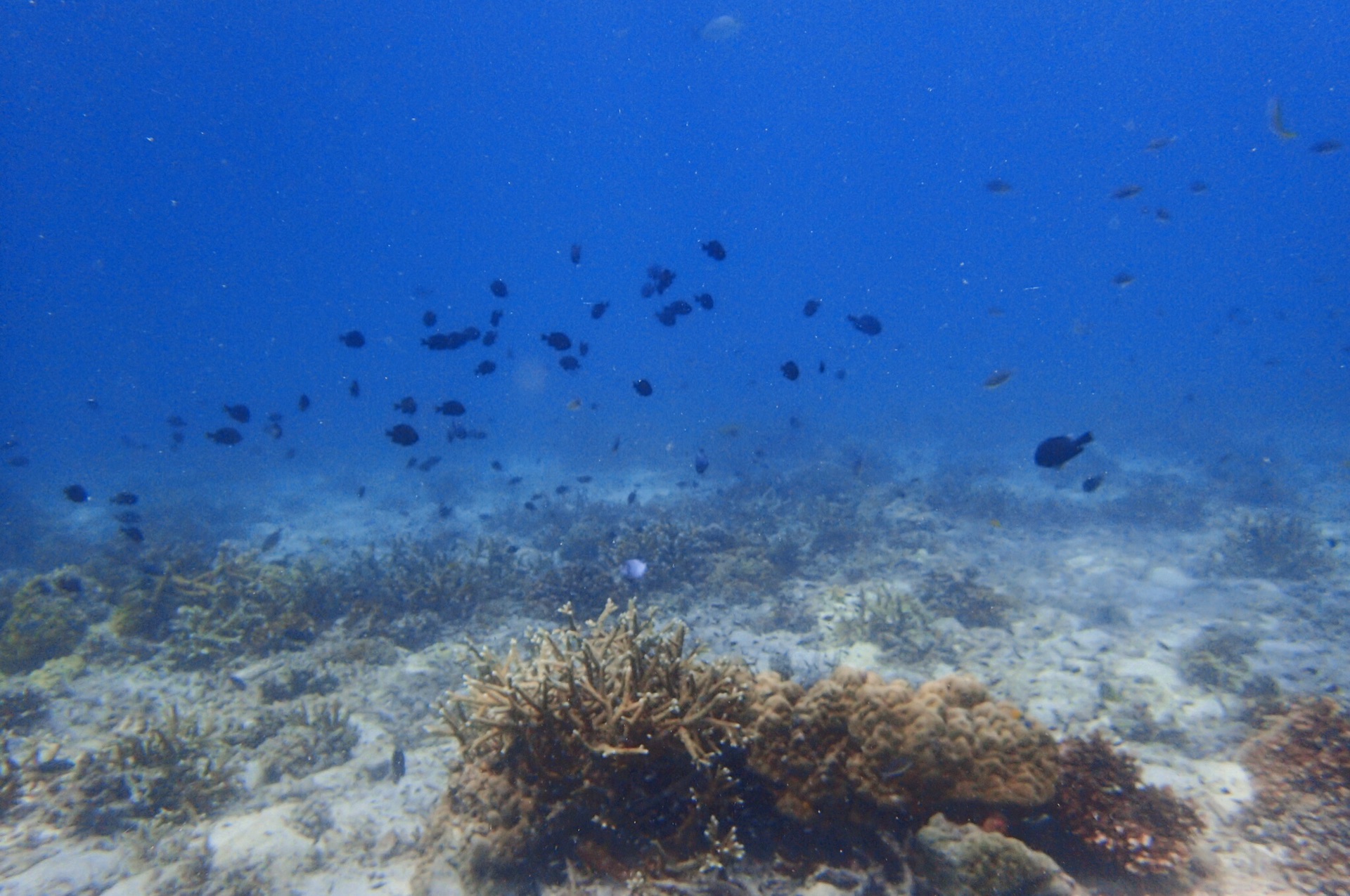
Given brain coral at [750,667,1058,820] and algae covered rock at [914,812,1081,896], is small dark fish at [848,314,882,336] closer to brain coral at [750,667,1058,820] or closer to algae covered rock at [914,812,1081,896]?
brain coral at [750,667,1058,820]

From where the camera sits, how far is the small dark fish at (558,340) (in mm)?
10430

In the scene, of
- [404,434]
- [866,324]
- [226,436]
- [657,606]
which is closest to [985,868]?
[657,606]

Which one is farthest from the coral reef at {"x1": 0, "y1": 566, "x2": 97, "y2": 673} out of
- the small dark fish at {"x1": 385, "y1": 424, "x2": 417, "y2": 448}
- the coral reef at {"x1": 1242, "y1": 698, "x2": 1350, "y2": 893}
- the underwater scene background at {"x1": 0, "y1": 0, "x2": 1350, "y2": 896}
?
the coral reef at {"x1": 1242, "y1": 698, "x2": 1350, "y2": 893}

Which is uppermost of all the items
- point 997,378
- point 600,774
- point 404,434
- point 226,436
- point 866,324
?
point 866,324

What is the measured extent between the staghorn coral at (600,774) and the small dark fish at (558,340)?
7663 millimetres

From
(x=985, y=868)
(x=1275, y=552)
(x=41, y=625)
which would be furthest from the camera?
(x=1275, y=552)

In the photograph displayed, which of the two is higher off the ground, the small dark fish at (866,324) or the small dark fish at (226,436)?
the small dark fish at (866,324)

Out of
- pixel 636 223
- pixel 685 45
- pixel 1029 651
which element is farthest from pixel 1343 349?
pixel 636 223

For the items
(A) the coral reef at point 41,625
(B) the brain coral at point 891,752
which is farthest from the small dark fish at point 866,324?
(A) the coral reef at point 41,625

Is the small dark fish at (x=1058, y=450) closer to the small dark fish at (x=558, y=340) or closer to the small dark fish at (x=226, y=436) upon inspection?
the small dark fish at (x=558, y=340)

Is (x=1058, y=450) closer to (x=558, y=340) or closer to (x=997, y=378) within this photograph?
(x=997, y=378)

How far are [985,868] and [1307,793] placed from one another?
3.62m

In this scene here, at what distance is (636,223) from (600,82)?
48.1 metres

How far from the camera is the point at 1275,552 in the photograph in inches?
504
